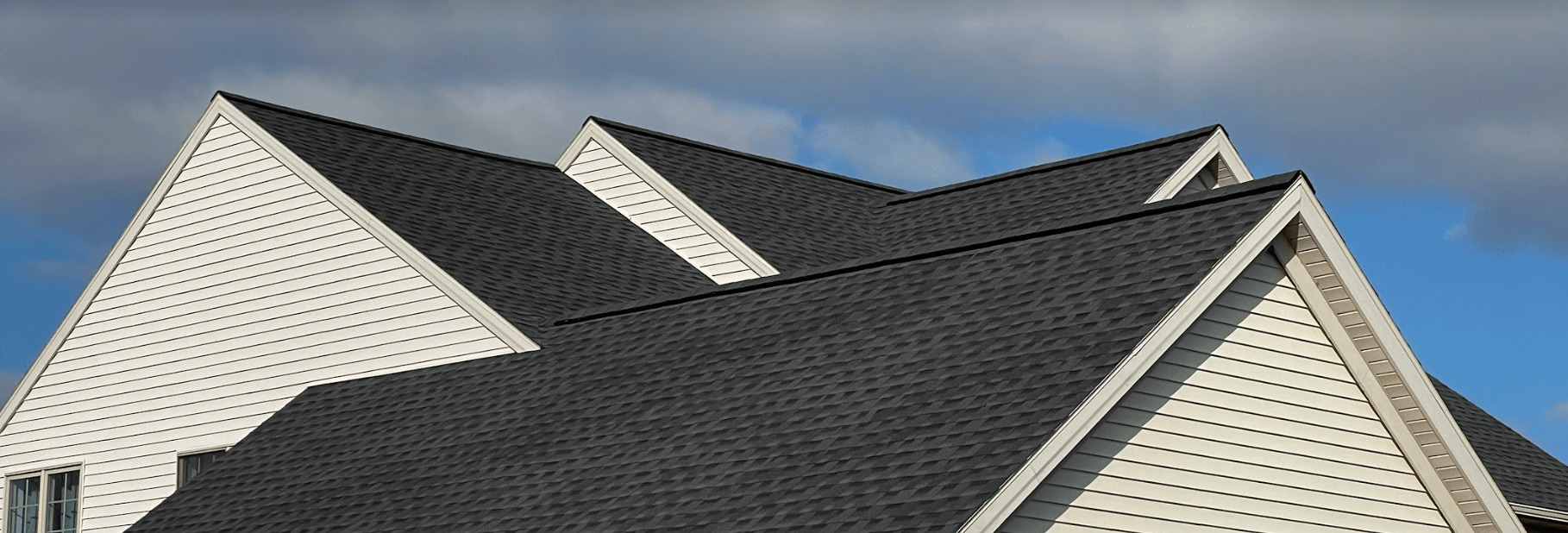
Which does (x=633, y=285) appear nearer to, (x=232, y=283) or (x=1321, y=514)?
(x=232, y=283)

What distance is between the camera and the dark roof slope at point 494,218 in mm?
22438

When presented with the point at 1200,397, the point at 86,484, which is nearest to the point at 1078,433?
the point at 1200,397

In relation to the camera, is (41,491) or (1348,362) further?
(41,491)

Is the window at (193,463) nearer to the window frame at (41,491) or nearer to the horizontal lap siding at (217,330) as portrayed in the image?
the horizontal lap siding at (217,330)

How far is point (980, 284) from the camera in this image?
1652cm

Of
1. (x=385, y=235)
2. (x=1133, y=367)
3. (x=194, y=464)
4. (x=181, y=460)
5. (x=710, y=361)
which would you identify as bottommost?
(x=1133, y=367)

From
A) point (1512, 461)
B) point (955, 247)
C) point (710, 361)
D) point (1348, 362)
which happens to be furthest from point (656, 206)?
point (1348, 362)

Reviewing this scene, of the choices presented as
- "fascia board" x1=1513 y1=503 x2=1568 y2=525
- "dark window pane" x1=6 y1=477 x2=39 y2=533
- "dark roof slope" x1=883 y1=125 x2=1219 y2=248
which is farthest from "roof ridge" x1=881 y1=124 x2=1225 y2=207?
"dark window pane" x1=6 y1=477 x2=39 y2=533

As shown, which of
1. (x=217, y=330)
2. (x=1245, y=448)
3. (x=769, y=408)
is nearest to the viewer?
(x=1245, y=448)

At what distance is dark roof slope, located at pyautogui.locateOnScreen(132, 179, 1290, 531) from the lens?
1394cm

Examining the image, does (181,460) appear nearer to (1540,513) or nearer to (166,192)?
(166,192)

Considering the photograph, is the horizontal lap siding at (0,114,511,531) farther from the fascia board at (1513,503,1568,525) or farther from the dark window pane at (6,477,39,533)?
the fascia board at (1513,503,1568,525)

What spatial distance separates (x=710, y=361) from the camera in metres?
17.6

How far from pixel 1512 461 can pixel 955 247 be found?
1140cm
